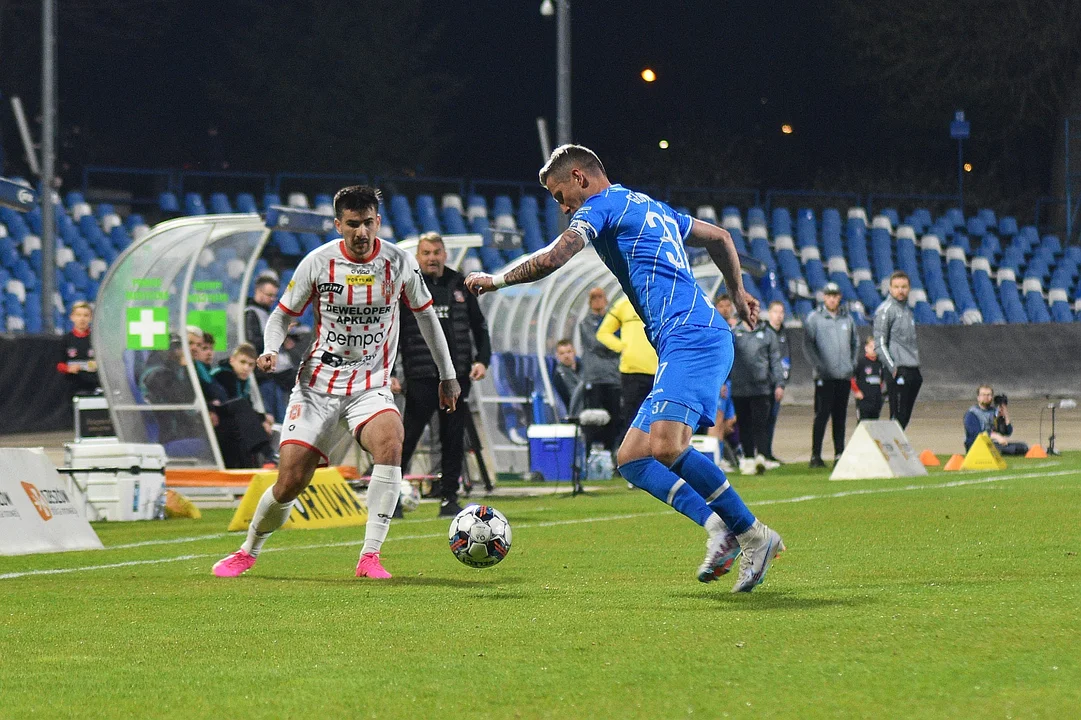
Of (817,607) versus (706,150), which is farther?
(706,150)

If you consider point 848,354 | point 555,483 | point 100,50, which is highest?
point 100,50

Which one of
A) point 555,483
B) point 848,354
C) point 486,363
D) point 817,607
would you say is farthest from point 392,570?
point 848,354

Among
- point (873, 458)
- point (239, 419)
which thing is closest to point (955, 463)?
point (873, 458)

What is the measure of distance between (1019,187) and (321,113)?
790 inches

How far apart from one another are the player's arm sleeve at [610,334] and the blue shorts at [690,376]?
9.40 metres

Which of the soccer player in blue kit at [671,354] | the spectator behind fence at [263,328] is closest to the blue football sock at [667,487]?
the soccer player in blue kit at [671,354]

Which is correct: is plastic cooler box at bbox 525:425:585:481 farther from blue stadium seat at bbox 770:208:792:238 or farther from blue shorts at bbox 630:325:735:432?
blue stadium seat at bbox 770:208:792:238

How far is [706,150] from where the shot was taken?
46.6m

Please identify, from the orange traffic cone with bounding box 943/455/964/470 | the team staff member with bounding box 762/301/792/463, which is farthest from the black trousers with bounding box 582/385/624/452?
the orange traffic cone with bounding box 943/455/964/470

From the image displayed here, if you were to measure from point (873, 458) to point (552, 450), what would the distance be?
3694 millimetres

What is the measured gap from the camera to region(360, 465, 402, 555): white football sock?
28.5 ft

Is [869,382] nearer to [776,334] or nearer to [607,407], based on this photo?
[776,334]

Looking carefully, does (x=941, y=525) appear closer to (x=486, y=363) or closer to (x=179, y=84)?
(x=486, y=363)

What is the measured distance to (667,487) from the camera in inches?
288
